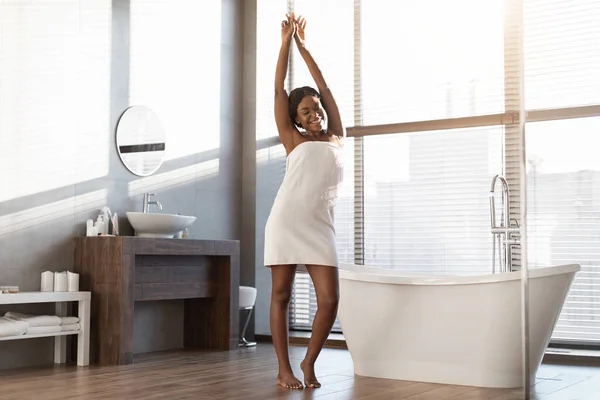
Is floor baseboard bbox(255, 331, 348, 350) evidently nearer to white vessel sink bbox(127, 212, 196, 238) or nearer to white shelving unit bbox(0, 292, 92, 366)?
white vessel sink bbox(127, 212, 196, 238)

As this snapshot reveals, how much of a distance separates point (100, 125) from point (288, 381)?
7.34 feet

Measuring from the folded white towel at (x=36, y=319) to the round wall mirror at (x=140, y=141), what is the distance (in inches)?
48.7

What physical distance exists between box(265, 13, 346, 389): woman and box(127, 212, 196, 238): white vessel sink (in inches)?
56.0

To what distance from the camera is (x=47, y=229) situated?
4328 millimetres

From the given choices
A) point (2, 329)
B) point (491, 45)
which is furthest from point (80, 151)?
point (491, 45)

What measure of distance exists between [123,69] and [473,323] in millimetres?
2804

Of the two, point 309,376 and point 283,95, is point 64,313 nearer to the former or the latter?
point 309,376

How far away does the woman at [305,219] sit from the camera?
3289 mm

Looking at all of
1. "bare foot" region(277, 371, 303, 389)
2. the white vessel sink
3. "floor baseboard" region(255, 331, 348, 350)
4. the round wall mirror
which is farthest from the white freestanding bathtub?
the round wall mirror

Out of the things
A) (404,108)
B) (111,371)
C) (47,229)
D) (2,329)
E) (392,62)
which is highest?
(392,62)

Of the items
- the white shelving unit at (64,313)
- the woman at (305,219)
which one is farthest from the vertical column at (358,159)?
the woman at (305,219)

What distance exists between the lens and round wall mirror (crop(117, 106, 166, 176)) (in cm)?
487

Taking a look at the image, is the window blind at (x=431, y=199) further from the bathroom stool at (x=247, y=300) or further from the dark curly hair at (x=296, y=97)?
the dark curly hair at (x=296, y=97)

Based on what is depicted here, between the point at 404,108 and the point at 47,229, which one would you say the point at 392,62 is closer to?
the point at 404,108
